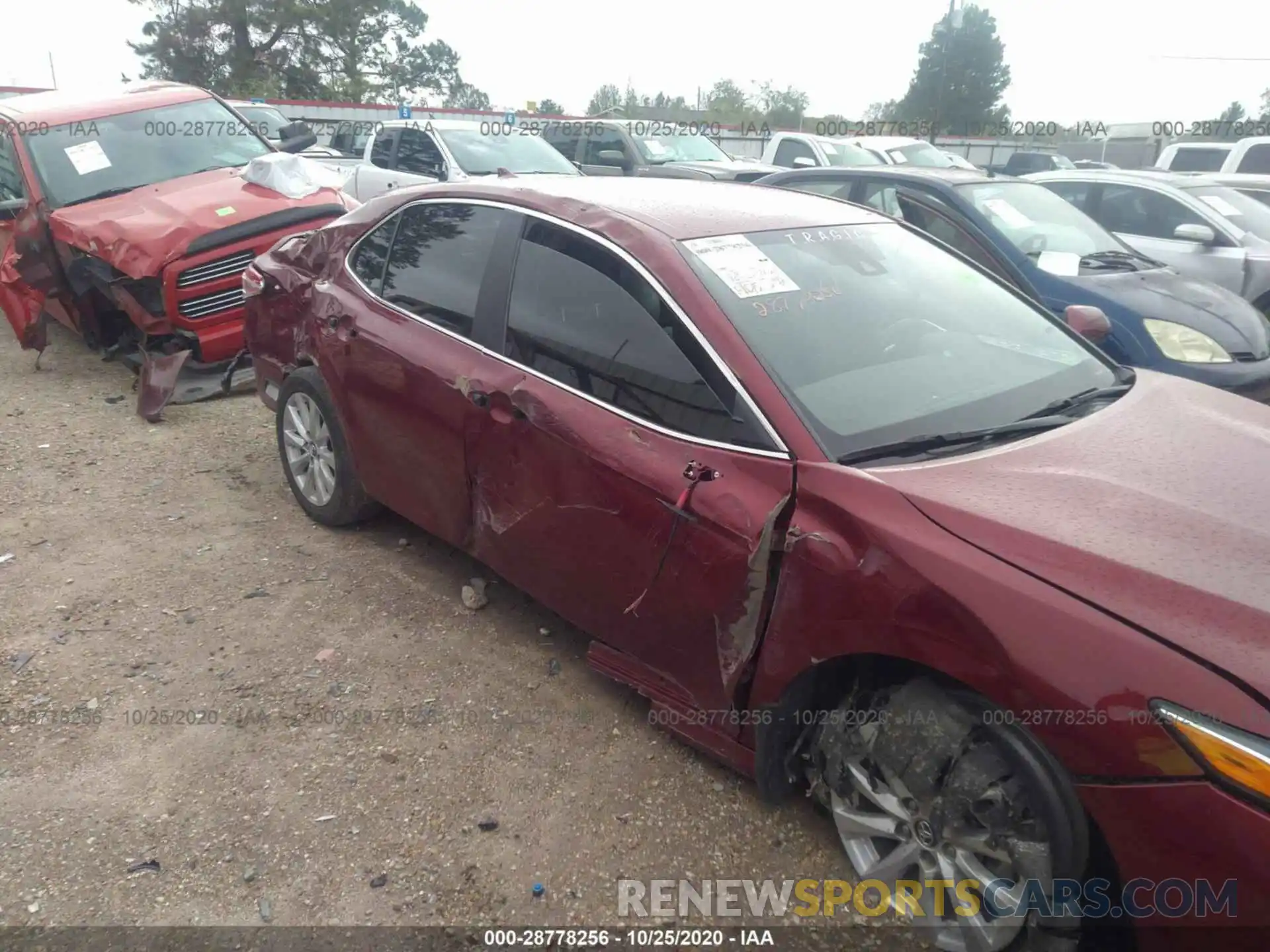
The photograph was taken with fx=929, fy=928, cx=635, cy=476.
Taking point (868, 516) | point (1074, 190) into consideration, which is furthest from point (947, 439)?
point (1074, 190)

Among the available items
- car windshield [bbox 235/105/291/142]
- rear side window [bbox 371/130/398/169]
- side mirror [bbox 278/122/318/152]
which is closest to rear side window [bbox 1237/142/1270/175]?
rear side window [bbox 371/130/398/169]

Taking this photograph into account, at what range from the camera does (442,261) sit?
3.56 meters

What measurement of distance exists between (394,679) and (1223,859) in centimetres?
255

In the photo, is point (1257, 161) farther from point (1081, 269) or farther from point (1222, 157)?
point (1081, 269)

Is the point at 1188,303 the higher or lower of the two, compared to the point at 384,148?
higher

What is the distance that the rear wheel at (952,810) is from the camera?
1972 mm

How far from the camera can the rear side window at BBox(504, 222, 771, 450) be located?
8.46 ft

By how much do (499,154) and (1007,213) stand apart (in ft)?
20.3

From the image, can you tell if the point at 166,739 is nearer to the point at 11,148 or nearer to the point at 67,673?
the point at 67,673

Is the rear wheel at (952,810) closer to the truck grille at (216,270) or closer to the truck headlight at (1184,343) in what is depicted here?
the truck headlight at (1184,343)

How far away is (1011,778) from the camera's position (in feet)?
6.68

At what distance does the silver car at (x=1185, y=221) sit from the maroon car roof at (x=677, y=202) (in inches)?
207

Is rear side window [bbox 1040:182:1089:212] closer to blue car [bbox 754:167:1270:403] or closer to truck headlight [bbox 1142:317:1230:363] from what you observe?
blue car [bbox 754:167:1270:403]
